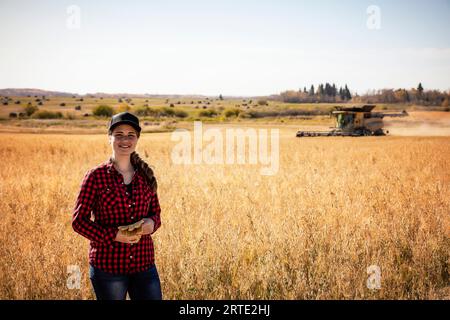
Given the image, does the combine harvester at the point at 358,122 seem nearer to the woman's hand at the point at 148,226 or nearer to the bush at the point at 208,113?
the woman's hand at the point at 148,226

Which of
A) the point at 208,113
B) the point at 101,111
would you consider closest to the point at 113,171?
the point at 101,111

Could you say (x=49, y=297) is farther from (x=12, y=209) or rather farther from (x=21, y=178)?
(x=21, y=178)

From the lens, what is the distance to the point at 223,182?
933cm

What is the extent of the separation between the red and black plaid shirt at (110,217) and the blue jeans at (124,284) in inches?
1.7

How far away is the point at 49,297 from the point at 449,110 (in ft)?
152

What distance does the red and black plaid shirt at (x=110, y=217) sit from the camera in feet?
8.19

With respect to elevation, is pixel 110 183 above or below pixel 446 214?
above

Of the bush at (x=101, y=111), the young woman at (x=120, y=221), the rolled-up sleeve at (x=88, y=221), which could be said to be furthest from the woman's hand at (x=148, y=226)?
the bush at (x=101, y=111)

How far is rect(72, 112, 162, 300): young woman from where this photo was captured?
8.27 feet

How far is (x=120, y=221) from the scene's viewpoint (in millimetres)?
2621

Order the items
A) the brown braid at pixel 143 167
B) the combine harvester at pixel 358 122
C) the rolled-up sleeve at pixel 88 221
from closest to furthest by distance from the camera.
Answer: the rolled-up sleeve at pixel 88 221
the brown braid at pixel 143 167
the combine harvester at pixel 358 122

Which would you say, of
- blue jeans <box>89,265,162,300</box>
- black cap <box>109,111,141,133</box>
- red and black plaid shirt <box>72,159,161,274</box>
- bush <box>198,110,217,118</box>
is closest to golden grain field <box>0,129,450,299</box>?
blue jeans <box>89,265,162,300</box>
